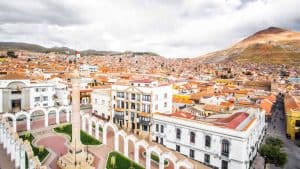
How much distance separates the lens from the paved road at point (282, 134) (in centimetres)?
2877

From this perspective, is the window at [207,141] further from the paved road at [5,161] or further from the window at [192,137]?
the paved road at [5,161]

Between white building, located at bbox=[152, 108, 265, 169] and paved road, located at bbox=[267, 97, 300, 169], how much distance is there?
4.85m

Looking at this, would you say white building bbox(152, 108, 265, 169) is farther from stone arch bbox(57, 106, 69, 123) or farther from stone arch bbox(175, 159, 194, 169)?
stone arch bbox(57, 106, 69, 123)

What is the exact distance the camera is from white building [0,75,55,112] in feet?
134

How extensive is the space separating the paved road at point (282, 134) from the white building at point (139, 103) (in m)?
18.1

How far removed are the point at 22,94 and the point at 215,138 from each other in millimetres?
36255

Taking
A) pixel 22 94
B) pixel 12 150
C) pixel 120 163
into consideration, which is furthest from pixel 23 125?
pixel 120 163

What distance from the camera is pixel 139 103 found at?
3775 centimetres

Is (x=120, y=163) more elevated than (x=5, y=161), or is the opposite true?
(x=5, y=161)

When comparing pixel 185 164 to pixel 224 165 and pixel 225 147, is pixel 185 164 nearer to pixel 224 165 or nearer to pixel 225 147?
pixel 225 147

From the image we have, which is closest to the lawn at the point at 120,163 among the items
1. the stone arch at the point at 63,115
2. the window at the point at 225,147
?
the window at the point at 225,147

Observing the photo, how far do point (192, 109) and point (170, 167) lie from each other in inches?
551

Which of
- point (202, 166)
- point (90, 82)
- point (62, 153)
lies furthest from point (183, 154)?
point (90, 82)

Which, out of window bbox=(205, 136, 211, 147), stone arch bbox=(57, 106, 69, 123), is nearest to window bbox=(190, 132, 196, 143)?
window bbox=(205, 136, 211, 147)
